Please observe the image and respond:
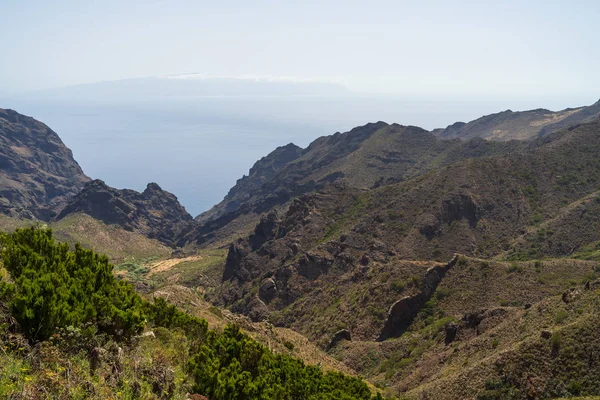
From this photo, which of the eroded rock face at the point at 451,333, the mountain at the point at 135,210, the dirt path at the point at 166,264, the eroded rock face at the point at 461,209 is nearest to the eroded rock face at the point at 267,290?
the eroded rock face at the point at 461,209

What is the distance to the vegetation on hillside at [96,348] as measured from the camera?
7.95 m

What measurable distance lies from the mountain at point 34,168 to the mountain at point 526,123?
5661 inches

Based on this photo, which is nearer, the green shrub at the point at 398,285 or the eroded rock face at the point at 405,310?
the eroded rock face at the point at 405,310

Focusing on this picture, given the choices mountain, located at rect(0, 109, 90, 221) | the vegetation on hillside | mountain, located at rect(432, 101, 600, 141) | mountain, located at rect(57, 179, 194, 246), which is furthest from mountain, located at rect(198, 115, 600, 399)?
mountain, located at rect(0, 109, 90, 221)

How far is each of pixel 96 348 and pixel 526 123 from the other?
16546 cm

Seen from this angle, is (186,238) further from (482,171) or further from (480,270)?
(480,270)

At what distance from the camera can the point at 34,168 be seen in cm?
13712

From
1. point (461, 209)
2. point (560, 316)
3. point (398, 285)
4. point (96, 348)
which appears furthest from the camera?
point (461, 209)

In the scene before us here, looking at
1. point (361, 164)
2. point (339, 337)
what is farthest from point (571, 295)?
point (361, 164)

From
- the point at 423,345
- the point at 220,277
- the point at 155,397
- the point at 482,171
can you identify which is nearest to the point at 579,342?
the point at 423,345

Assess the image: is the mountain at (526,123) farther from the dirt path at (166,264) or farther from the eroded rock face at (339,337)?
the eroded rock face at (339,337)

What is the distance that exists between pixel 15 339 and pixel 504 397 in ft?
62.0

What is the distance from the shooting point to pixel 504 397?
61.0 feet

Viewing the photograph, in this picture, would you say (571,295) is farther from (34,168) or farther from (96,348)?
(34,168)
